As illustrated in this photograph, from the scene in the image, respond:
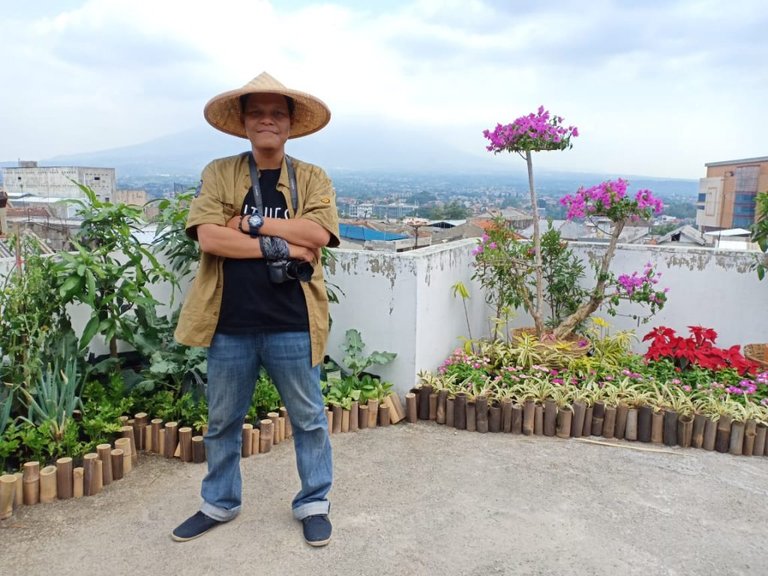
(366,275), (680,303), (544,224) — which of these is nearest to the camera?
(366,275)

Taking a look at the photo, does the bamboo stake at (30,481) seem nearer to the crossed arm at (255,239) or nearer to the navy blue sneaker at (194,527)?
the navy blue sneaker at (194,527)

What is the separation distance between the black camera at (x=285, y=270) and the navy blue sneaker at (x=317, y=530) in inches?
39.8

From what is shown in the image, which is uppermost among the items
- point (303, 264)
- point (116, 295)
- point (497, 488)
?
point (303, 264)

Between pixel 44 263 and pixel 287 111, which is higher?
pixel 287 111

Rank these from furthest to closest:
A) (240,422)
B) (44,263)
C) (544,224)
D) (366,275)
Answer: (544,224)
(366,275)
(44,263)
(240,422)

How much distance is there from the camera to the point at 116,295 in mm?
3379

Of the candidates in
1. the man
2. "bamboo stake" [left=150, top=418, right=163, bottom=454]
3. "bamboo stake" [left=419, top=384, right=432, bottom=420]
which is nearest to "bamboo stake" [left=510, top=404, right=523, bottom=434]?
"bamboo stake" [left=419, top=384, right=432, bottom=420]

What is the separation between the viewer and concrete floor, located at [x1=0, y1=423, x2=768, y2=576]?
240 cm

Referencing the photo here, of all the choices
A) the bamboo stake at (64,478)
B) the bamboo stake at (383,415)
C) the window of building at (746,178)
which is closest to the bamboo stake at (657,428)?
the bamboo stake at (383,415)

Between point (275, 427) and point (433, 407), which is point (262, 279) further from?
point (433, 407)

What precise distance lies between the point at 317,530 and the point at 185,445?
3.64ft

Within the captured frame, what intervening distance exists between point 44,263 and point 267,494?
1.70 meters

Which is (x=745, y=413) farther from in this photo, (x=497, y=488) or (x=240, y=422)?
(x=240, y=422)

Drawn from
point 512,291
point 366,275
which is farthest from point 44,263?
point 512,291
